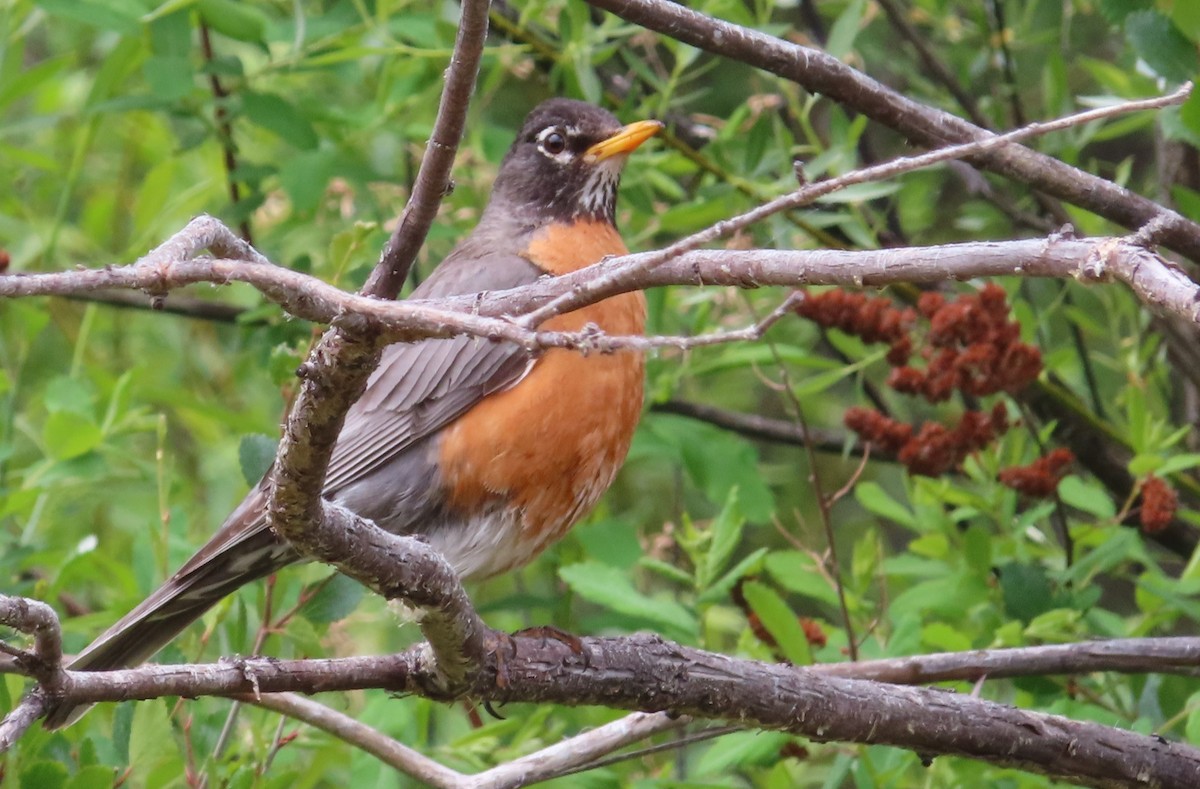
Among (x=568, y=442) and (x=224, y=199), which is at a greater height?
(x=224, y=199)

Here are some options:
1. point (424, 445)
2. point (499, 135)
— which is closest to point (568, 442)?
point (424, 445)

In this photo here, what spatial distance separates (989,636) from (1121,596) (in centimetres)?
239

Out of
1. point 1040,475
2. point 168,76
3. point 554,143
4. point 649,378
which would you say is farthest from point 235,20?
point 1040,475

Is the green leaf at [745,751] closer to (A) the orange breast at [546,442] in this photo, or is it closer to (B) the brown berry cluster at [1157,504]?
(A) the orange breast at [546,442]

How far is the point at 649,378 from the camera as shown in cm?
391

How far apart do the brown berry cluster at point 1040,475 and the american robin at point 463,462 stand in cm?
83

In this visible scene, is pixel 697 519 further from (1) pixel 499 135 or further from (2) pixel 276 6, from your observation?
(2) pixel 276 6

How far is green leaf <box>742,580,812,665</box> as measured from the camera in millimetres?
2988

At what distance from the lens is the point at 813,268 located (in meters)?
1.61

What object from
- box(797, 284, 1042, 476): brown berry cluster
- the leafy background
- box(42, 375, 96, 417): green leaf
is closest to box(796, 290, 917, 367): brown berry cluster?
box(797, 284, 1042, 476): brown berry cluster

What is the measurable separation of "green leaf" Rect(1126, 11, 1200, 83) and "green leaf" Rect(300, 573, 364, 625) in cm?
185

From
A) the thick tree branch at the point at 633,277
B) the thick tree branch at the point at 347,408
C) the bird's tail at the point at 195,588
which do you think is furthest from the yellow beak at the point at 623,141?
the thick tree branch at the point at 633,277

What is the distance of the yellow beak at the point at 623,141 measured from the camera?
3424 mm

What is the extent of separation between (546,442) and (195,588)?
76 cm
